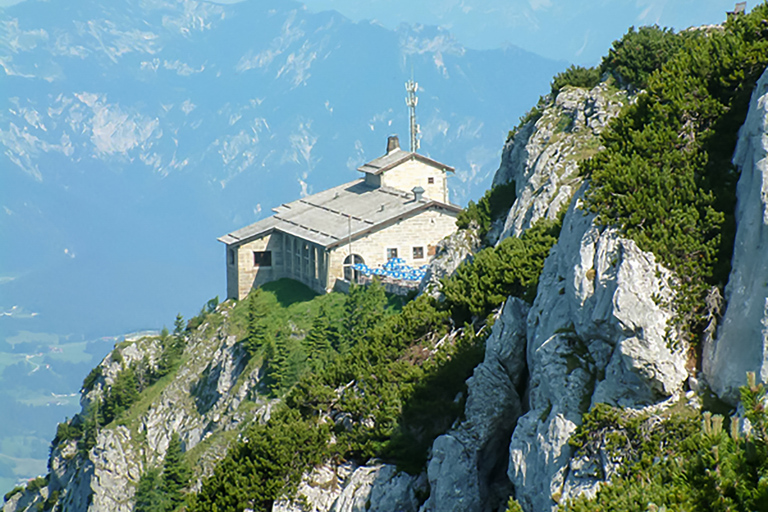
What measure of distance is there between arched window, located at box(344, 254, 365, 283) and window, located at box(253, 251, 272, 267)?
9.57 metres

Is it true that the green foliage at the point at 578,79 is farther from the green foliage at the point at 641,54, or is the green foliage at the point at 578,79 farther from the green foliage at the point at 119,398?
the green foliage at the point at 119,398

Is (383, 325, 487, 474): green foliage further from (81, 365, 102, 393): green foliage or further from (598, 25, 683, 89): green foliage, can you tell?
(81, 365, 102, 393): green foliage

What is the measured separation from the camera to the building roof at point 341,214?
69938 millimetres

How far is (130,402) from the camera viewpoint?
75562 millimetres

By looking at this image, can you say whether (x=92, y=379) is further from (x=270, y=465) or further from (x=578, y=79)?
(x=270, y=465)

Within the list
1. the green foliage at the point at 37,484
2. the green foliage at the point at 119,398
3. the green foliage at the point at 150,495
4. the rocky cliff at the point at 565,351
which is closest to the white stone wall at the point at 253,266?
the green foliage at the point at 119,398

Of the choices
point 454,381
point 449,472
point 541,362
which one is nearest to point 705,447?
point 541,362

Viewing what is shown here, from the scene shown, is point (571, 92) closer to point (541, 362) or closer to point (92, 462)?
point (541, 362)

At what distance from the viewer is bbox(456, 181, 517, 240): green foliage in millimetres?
45094

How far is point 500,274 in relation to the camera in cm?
3266

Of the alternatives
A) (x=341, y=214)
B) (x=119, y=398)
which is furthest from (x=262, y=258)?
(x=119, y=398)

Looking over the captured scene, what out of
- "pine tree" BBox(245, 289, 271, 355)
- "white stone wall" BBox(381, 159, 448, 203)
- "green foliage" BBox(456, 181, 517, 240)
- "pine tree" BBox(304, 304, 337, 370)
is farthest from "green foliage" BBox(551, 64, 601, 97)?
"white stone wall" BBox(381, 159, 448, 203)

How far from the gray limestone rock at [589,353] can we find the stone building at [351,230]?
148 ft

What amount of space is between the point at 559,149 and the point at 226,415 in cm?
3040
